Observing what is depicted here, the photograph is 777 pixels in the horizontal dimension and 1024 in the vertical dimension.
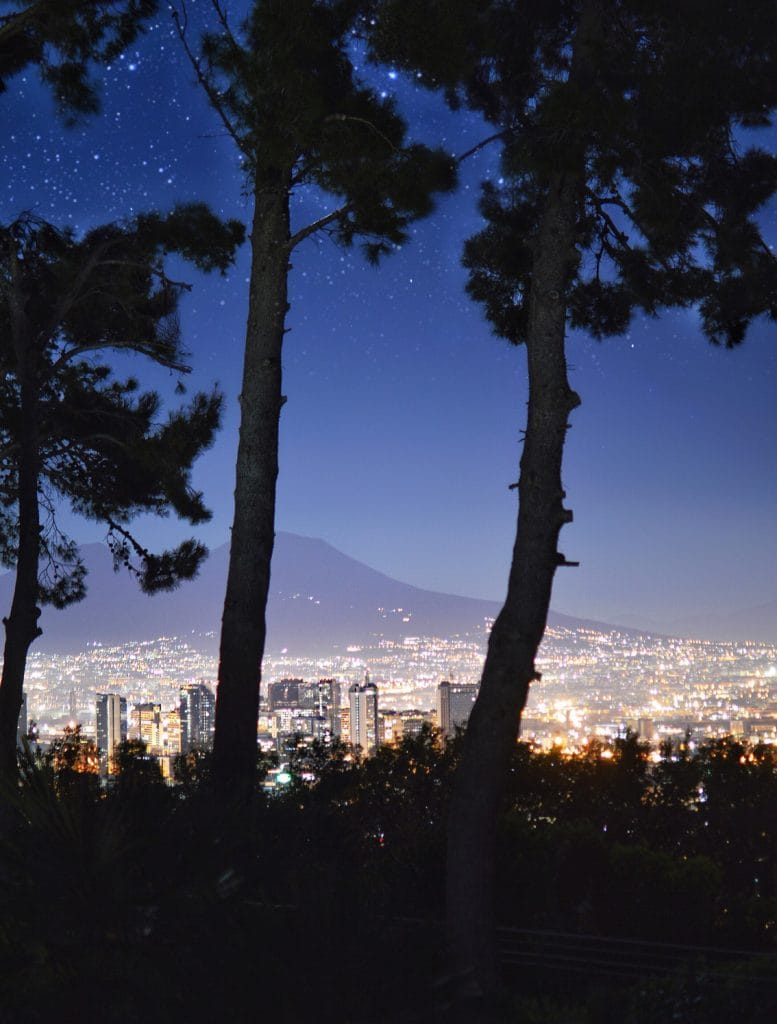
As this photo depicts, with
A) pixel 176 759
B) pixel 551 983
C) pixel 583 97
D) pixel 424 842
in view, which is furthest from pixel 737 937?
pixel 583 97

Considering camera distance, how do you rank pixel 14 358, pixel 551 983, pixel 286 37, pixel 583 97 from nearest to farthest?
pixel 551 983 → pixel 583 97 → pixel 286 37 → pixel 14 358

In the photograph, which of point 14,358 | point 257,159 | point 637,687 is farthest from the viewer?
point 637,687

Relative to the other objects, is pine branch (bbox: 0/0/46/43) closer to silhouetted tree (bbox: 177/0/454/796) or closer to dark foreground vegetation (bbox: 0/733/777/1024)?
silhouetted tree (bbox: 177/0/454/796)

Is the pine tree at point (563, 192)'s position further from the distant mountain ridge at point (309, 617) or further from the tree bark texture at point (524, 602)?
the distant mountain ridge at point (309, 617)

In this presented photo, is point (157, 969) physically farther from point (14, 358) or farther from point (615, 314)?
point (14, 358)

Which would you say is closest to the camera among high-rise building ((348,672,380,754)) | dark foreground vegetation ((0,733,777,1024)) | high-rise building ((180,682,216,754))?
dark foreground vegetation ((0,733,777,1024))

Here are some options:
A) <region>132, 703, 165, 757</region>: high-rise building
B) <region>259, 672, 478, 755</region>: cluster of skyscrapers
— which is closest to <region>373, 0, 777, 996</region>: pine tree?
<region>259, 672, 478, 755</region>: cluster of skyscrapers
